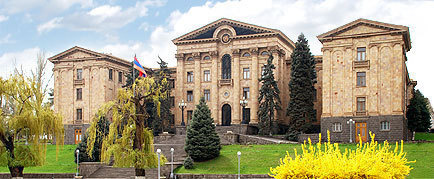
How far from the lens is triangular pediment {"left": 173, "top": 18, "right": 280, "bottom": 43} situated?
56.3 meters

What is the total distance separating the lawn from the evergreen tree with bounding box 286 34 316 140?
6821 mm

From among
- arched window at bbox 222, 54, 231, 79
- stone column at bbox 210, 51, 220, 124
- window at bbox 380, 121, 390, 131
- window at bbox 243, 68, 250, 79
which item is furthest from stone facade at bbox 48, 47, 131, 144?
window at bbox 380, 121, 390, 131

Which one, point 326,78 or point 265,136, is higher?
point 326,78

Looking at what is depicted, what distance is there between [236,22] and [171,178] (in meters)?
25.5

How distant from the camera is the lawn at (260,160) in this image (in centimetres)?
3528

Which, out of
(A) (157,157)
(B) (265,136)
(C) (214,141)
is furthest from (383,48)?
(A) (157,157)

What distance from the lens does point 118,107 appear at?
27.7 m

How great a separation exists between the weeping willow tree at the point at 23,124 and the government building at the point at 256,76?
27.9 m

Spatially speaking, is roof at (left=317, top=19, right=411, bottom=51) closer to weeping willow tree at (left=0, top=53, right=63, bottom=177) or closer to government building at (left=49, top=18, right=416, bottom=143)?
government building at (left=49, top=18, right=416, bottom=143)

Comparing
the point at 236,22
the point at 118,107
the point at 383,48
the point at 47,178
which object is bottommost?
the point at 47,178

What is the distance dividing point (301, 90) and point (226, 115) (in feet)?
35.6

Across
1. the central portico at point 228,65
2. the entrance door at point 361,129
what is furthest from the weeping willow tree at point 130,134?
the central portico at point 228,65

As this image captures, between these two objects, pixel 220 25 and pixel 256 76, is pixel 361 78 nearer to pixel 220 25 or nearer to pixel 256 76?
pixel 256 76

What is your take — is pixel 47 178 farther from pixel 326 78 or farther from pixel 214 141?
pixel 326 78
